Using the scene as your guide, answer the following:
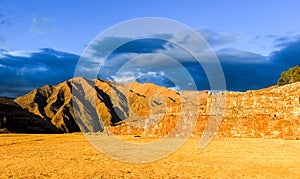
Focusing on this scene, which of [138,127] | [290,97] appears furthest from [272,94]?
[138,127]

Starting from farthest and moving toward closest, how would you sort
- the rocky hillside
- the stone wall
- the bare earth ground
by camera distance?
1. the rocky hillside
2. the stone wall
3. the bare earth ground

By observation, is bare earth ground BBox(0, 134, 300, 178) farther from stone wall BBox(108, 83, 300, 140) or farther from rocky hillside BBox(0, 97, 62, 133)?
rocky hillside BBox(0, 97, 62, 133)

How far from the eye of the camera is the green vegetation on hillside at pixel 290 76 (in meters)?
70.9

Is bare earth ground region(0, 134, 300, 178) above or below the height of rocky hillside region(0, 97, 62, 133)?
above

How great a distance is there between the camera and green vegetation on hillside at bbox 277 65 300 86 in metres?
70.9

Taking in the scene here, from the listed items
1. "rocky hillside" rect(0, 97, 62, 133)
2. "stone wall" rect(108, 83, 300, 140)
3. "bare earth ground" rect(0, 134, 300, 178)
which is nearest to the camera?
"bare earth ground" rect(0, 134, 300, 178)

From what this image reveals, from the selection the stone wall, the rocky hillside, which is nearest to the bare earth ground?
the stone wall

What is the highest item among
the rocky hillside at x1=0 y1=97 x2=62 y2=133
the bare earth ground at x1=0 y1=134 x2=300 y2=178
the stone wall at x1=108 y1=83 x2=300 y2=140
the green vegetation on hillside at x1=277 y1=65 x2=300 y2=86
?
the green vegetation on hillside at x1=277 y1=65 x2=300 y2=86

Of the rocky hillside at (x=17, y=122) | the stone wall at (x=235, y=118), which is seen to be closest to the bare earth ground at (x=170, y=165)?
the stone wall at (x=235, y=118)

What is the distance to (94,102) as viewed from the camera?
652 feet

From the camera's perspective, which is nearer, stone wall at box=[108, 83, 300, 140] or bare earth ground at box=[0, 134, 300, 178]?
bare earth ground at box=[0, 134, 300, 178]

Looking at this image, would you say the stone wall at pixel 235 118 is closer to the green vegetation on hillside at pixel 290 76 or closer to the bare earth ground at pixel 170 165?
the bare earth ground at pixel 170 165

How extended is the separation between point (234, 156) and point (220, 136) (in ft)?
43.7

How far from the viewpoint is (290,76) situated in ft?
239
